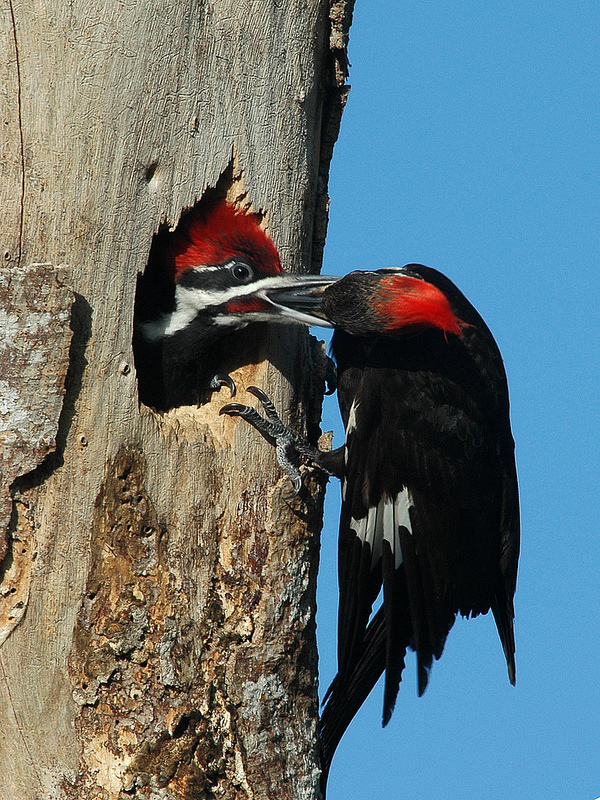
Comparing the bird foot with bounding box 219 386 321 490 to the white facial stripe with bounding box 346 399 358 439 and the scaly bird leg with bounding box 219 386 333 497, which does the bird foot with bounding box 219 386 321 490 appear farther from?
the white facial stripe with bounding box 346 399 358 439

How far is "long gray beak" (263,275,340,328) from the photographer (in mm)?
2973

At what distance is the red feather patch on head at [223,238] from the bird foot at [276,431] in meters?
0.45

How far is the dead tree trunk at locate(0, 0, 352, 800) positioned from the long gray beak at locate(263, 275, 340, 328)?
0.39 m

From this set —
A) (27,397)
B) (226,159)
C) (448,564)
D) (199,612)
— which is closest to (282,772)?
(199,612)

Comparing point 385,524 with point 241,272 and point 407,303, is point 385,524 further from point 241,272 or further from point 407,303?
point 241,272

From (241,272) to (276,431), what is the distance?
57 cm

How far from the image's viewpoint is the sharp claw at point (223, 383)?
9.93 ft

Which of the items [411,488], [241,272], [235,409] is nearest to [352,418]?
[411,488]

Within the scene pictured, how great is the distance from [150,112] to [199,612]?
1.47 m

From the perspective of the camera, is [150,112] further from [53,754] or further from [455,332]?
[53,754]

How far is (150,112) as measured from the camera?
104 inches

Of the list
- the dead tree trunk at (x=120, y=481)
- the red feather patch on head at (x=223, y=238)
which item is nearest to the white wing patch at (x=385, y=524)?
the dead tree trunk at (x=120, y=481)

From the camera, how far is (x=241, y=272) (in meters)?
3.06

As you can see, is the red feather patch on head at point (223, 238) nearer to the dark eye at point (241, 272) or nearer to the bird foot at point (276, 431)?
the dark eye at point (241, 272)
